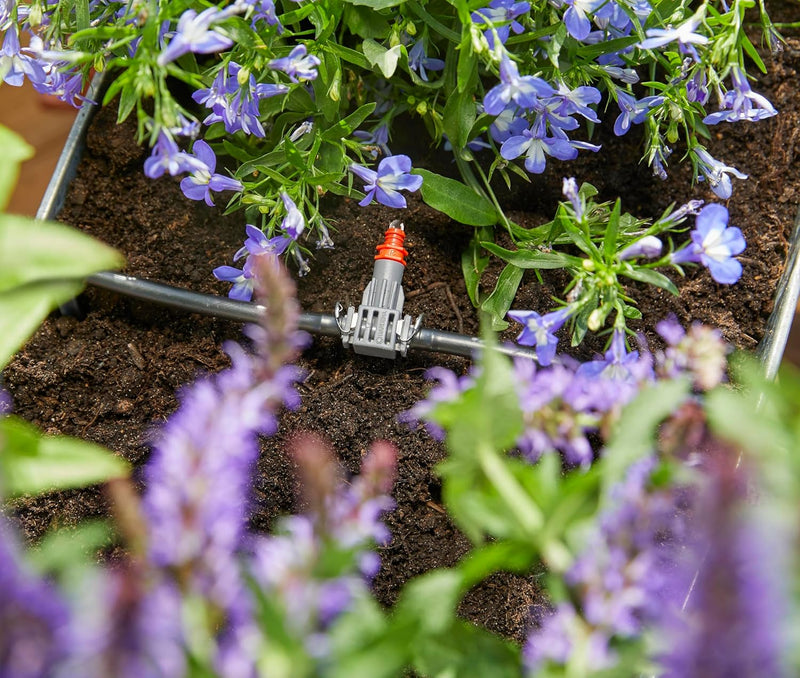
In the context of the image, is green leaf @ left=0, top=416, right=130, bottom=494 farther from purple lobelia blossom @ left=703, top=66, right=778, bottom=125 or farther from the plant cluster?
purple lobelia blossom @ left=703, top=66, right=778, bottom=125

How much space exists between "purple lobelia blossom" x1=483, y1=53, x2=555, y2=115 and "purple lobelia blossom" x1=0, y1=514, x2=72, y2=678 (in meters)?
0.56

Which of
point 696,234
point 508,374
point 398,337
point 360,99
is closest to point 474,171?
point 360,99

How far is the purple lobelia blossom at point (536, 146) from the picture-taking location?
0.87m

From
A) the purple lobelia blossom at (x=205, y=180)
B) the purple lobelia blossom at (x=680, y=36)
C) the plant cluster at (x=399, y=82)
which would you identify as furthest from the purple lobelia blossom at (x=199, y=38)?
the purple lobelia blossom at (x=680, y=36)

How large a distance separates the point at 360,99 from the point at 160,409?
1.43 feet

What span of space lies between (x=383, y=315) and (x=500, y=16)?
12.9 inches

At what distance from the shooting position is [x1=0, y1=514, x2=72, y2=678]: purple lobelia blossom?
31 centimetres

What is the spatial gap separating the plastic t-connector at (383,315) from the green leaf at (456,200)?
0.06 metres

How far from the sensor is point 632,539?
391 mm

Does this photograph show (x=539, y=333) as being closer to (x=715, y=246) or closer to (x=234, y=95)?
(x=715, y=246)

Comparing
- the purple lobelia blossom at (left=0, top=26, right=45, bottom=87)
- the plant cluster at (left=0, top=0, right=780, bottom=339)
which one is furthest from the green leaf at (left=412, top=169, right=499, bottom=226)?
the purple lobelia blossom at (left=0, top=26, right=45, bottom=87)

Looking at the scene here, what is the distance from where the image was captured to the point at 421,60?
90cm

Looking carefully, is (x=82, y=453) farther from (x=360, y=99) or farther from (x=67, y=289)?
(x=360, y=99)

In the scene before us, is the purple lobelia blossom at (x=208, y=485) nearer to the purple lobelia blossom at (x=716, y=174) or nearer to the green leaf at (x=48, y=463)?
the green leaf at (x=48, y=463)
